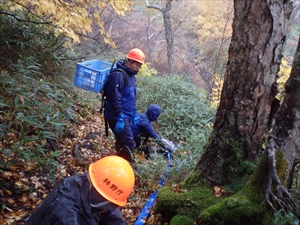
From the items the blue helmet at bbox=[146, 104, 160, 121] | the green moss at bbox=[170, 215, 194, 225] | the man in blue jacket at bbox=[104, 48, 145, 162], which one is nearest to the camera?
the green moss at bbox=[170, 215, 194, 225]

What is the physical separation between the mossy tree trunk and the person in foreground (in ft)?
3.59

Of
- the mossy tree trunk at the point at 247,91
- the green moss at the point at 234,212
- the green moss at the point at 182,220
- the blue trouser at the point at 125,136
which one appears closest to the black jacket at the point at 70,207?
the green moss at the point at 182,220

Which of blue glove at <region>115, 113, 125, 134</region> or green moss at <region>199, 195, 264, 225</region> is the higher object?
green moss at <region>199, 195, 264, 225</region>

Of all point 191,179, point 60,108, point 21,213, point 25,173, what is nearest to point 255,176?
point 191,179

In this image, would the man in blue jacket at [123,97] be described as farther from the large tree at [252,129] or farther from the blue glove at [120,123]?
the large tree at [252,129]

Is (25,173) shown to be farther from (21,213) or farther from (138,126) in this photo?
(138,126)

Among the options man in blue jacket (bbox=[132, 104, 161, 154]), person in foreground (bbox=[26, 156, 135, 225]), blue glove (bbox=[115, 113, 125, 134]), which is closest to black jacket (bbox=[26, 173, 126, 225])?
person in foreground (bbox=[26, 156, 135, 225])

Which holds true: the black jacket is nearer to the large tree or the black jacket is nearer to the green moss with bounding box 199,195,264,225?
the green moss with bounding box 199,195,264,225

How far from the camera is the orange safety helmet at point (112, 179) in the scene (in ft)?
6.83

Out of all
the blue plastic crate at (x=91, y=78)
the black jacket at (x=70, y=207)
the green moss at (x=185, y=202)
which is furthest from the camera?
the blue plastic crate at (x=91, y=78)

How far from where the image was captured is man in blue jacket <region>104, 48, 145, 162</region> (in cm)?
425

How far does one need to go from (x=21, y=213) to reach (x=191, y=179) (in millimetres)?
2042

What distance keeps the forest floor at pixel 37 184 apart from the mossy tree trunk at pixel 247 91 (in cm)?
109

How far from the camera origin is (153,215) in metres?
3.08
